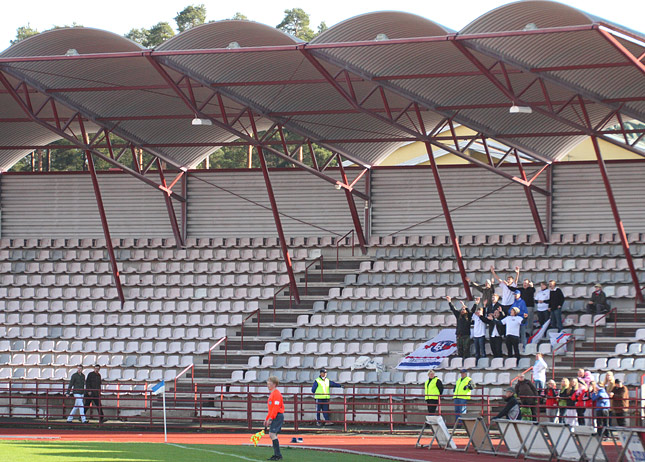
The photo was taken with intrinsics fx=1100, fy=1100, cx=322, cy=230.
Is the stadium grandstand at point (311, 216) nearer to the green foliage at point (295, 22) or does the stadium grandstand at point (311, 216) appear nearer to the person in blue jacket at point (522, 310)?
the person in blue jacket at point (522, 310)

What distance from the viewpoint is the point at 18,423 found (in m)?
28.0

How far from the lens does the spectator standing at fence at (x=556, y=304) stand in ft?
95.7

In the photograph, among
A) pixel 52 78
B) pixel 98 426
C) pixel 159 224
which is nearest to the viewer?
pixel 98 426

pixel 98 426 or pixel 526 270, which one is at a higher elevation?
Answer: pixel 526 270

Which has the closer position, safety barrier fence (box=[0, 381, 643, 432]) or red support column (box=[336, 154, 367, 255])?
safety barrier fence (box=[0, 381, 643, 432])

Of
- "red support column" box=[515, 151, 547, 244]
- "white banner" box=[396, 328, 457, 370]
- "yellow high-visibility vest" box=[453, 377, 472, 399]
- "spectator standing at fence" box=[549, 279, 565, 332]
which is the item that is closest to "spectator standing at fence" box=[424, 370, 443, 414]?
"yellow high-visibility vest" box=[453, 377, 472, 399]

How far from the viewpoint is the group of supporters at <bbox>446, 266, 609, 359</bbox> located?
28641 millimetres

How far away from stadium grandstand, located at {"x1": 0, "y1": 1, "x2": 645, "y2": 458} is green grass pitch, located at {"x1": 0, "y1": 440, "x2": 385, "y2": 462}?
4272 millimetres

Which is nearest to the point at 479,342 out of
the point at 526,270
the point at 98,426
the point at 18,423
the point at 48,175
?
the point at 526,270

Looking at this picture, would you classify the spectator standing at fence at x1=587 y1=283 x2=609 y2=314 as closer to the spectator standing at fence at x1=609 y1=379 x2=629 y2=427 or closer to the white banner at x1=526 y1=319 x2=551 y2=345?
the white banner at x1=526 y1=319 x2=551 y2=345

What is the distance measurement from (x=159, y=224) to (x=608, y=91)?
1657 centimetres

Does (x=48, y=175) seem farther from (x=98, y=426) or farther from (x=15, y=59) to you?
(x=98, y=426)

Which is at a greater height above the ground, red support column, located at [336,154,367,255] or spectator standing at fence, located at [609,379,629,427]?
red support column, located at [336,154,367,255]

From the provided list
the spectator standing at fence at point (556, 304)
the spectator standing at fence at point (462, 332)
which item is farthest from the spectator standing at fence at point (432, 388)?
the spectator standing at fence at point (556, 304)
